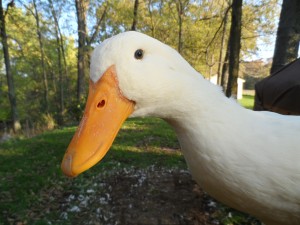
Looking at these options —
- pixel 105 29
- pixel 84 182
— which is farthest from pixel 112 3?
pixel 84 182

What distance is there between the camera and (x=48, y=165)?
561 centimetres

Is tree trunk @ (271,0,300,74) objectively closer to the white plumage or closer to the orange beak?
the white plumage

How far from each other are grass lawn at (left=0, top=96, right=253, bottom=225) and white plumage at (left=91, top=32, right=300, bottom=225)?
10.5 feet

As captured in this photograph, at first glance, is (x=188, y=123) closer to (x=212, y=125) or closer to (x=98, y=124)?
(x=212, y=125)

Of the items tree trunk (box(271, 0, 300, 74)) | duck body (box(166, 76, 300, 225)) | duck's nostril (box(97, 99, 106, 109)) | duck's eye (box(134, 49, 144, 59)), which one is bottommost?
duck body (box(166, 76, 300, 225))

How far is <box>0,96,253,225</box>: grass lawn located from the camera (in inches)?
159

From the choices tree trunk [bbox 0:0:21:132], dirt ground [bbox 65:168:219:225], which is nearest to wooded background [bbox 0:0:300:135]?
tree trunk [bbox 0:0:21:132]

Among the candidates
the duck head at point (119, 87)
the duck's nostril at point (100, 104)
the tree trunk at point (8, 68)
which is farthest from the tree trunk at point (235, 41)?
the tree trunk at point (8, 68)

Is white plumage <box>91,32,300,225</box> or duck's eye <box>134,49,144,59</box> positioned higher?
duck's eye <box>134,49,144,59</box>

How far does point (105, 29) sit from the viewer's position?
18484mm

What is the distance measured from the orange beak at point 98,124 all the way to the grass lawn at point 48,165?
298 centimetres

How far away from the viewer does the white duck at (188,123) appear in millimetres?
1242

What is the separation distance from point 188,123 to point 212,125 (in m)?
0.11

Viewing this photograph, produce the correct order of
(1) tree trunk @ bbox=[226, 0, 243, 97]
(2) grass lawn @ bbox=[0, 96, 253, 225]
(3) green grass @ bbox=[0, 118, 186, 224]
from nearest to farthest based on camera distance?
(2) grass lawn @ bbox=[0, 96, 253, 225] → (3) green grass @ bbox=[0, 118, 186, 224] → (1) tree trunk @ bbox=[226, 0, 243, 97]
